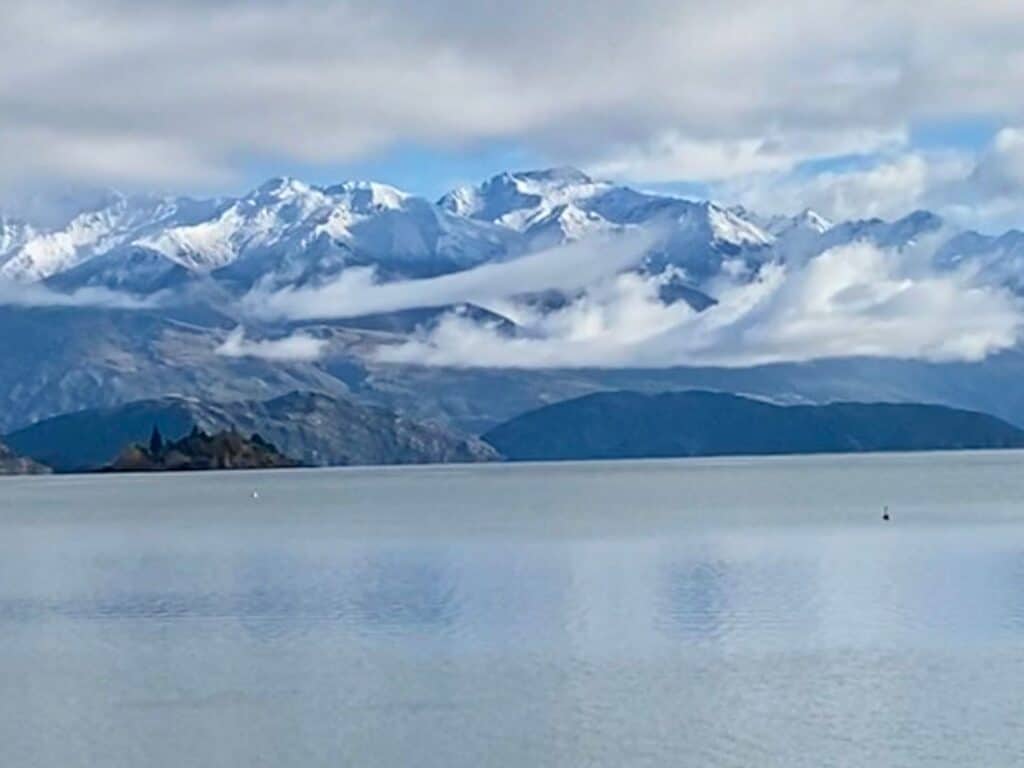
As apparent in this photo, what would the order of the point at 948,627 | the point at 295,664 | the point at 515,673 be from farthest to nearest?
the point at 948,627, the point at 295,664, the point at 515,673

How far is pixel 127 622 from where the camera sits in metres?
96.2

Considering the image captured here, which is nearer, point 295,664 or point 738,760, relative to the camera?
point 738,760

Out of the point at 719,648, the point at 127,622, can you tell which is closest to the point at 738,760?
the point at 719,648

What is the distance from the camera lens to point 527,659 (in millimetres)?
76375

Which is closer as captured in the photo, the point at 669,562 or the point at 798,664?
the point at 798,664

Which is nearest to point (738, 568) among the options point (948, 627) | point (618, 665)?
point (948, 627)

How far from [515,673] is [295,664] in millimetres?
9871

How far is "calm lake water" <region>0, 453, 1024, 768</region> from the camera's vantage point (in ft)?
193

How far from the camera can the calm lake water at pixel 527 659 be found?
59.0m

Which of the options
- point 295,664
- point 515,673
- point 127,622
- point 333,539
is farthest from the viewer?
point 333,539

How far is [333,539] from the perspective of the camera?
170 m

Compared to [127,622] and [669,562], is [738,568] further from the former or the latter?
[127,622]

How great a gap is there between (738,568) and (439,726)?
60971 millimetres

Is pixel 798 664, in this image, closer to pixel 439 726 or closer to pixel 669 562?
pixel 439 726
